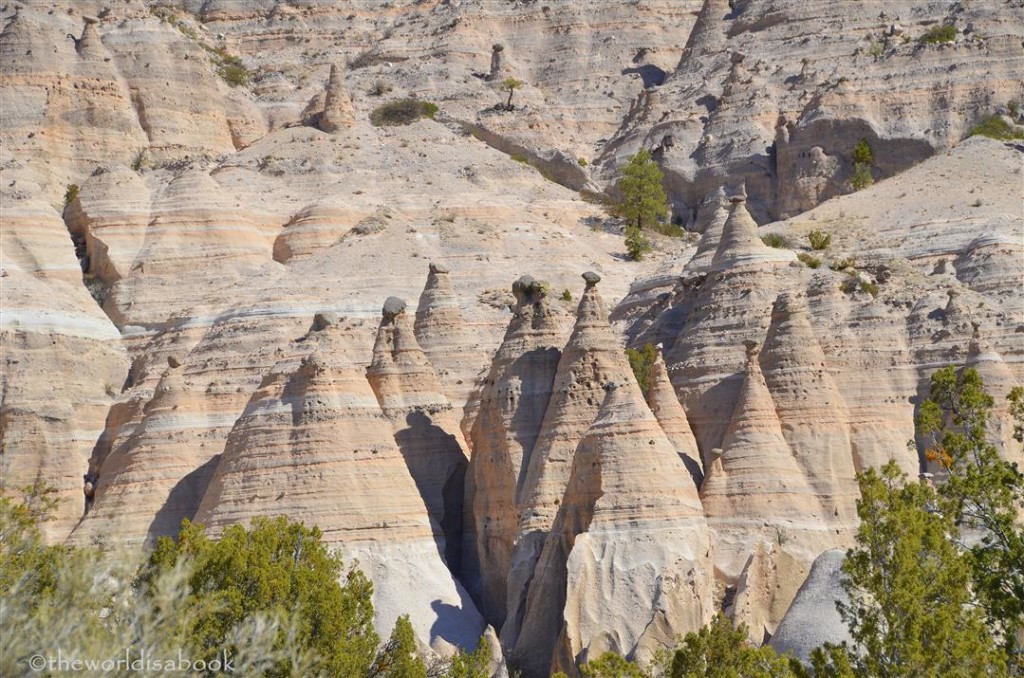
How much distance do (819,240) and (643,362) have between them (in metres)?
19.2

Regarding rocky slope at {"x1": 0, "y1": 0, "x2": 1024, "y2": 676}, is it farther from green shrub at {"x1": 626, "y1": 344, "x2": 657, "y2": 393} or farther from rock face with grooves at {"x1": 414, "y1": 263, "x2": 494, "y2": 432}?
green shrub at {"x1": 626, "y1": 344, "x2": 657, "y2": 393}

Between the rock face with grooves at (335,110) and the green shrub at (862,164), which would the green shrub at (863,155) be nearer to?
the green shrub at (862,164)

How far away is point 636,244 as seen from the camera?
9331cm

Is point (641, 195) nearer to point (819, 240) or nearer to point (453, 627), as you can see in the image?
point (819, 240)

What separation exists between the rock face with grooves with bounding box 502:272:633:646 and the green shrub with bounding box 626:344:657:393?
5.75 meters

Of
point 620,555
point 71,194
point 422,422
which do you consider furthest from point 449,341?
point 71,194

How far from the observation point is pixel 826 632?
4525 cm

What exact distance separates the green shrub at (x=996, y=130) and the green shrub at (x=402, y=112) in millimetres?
32359

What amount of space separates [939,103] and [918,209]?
14040 mm

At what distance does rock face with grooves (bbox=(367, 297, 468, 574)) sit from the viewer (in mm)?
63469

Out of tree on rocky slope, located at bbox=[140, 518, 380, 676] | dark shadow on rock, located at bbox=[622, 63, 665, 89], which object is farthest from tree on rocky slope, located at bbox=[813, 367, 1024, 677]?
dark shadow on rock, located at bbox=[622, 63, 665, 89]

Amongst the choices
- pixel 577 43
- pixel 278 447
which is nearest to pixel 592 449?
pixel 278 447

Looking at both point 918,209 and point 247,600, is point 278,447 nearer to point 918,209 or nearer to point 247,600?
point 247,600

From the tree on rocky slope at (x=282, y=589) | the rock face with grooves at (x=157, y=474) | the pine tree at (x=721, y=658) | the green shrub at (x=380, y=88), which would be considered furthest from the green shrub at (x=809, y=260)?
the green shrub at (x=380, y=88)
